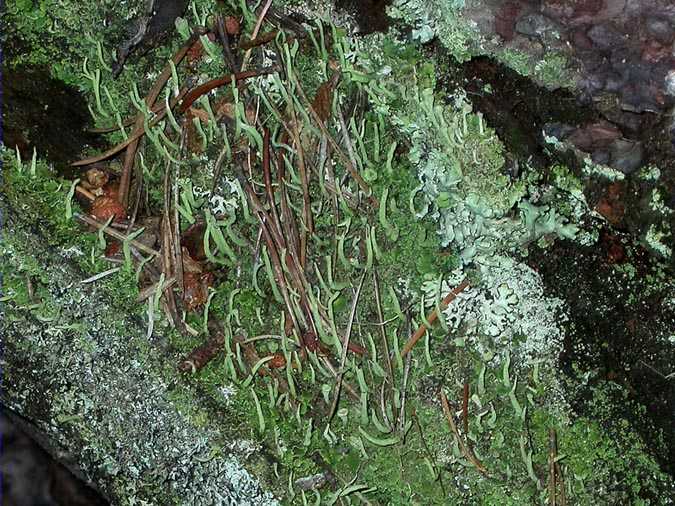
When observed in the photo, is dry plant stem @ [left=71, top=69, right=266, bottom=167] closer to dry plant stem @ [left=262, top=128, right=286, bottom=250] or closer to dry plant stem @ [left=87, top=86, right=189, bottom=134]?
dry plant stem @ [left=87, top=86, right=189, bottom=134]

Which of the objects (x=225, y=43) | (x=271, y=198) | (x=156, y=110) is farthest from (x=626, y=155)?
(x=156, y=110)

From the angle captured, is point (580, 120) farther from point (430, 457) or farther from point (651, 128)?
point (430, 457)

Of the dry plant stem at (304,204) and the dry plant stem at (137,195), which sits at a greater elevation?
the dry plant stem at (304,204)

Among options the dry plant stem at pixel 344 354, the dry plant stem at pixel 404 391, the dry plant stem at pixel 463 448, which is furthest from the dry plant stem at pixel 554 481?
the dry plant stem at pixel 344 354

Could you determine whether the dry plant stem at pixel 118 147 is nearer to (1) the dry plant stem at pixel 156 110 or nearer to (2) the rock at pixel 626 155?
(1) the dry plant stem at pixel 156 110

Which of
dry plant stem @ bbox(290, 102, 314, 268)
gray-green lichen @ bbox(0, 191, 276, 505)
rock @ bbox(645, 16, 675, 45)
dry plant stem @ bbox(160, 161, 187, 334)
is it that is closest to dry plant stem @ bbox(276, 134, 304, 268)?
dry plant stem @ bbox(290, 102, 314, 268)

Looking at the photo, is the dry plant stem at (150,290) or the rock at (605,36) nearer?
the rock at (605,36)

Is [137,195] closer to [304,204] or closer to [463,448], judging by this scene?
[304,204]

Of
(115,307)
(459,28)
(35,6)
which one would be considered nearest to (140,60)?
(35,6)
